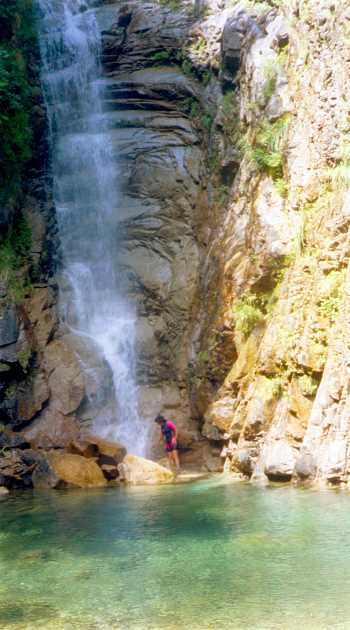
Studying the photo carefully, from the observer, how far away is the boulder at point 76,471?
14.4m

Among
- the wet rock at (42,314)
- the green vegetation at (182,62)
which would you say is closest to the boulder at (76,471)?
the wet rock at (42,314)

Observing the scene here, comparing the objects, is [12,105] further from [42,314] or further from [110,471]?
[110,471]

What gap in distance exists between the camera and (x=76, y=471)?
47.6 ft

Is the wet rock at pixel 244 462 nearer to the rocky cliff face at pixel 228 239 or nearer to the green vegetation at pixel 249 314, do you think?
the rocky cliff face at pixel 228 239

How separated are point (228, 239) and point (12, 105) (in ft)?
20.2

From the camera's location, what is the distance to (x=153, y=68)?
22.2 meters

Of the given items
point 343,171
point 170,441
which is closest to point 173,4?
point 343,171

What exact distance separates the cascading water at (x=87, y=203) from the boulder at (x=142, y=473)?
2.51 meters

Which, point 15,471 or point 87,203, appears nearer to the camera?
point 15,471

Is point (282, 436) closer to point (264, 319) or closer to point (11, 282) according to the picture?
point (264, 319)

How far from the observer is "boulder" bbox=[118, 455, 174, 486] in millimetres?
14617

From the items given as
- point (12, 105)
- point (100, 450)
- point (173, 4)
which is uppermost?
point (173, 4)

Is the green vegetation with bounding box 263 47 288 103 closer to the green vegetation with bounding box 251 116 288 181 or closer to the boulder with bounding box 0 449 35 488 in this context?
the green vegetation with bounding box 251 116 288 181

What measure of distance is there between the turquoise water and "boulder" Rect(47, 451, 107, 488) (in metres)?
2.76
